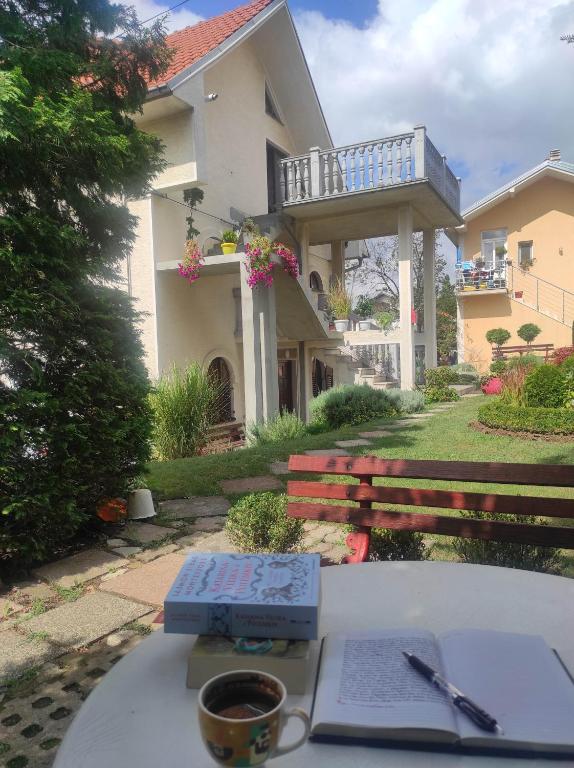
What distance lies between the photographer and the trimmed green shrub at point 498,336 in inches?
745

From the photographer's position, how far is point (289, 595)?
45.1 inches

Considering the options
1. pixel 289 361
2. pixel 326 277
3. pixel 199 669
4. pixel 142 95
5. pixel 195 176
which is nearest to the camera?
pixel 199 669

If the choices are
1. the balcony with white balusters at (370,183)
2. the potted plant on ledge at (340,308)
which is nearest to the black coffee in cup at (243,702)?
the balcony with white balusters at (370,183)

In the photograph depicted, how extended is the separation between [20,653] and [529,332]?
18.7 meters

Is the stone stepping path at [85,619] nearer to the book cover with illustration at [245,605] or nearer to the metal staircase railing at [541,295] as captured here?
the book cover with illustration at [245,605]

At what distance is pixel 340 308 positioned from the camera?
46.1 ft

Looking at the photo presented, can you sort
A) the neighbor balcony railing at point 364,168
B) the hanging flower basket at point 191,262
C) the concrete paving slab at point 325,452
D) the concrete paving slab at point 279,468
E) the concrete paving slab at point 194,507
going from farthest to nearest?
the neighbor balcony railing at point 364,168 < the hanging flower basket at point 191,262 < the concrete paving slab at point 325,452 < the concrete paving slab at point 279,468 < the concrete paving slab at point 194,507

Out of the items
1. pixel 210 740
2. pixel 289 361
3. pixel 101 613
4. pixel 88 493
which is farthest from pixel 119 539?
pixel 289 361

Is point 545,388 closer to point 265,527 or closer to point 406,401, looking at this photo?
point 406,401

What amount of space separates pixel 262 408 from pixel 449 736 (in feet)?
29.7

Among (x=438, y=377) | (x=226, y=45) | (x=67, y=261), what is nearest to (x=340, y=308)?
(x=438, y=377)

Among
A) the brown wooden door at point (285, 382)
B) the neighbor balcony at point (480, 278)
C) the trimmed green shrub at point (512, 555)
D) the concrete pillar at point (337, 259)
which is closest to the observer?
the trimmed green shrub at point (512, 555)

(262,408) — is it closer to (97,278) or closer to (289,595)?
(97,278)

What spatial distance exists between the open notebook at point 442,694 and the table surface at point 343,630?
0.03m
